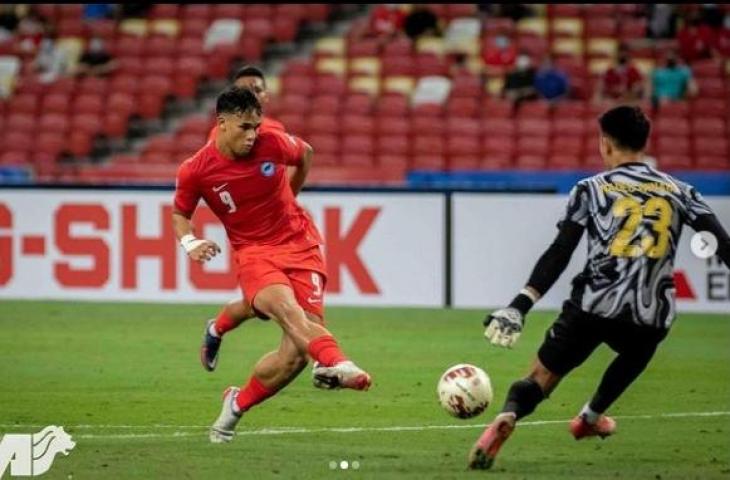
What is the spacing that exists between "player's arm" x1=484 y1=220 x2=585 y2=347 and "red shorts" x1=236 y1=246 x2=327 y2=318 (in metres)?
1.64

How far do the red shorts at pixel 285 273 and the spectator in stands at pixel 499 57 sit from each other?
17.5m

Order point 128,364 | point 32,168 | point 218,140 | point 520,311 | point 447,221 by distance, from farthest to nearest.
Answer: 1. point 32,168
2. point 447,221
3. point 128,364
4. point 218,140
5. point 520,311

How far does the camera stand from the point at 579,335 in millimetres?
9078

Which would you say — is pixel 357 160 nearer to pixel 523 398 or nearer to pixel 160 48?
pixel 160 48

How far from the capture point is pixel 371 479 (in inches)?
353

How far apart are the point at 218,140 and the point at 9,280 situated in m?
10.2

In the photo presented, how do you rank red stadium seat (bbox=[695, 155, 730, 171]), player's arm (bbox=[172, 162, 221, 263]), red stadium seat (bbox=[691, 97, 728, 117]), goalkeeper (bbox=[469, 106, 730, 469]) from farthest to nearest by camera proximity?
1. red stadium seat (bbox=[691, 97, 728, 117])
2. red stadium seat (bbox=[695, 155, 730, 171])
3. player's arm (bbox=[172, 162, 221, 263])
4. goalkeeper (bbox=[469, 106, 730, 469])

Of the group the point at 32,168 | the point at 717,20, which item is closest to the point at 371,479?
the point at 32,168

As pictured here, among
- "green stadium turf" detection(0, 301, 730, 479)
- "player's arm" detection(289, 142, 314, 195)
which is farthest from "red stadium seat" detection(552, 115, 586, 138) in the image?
"player's arm" detection(289, 142, 314, 195)

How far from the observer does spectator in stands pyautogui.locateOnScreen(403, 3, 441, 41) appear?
28688 mm

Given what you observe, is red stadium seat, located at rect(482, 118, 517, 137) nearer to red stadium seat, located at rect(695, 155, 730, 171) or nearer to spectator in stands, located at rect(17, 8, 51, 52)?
red stadium seat, located at rect(695, 155, 730, 171)

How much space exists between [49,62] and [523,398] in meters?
21.8

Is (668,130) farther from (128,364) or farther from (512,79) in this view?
(128,364)

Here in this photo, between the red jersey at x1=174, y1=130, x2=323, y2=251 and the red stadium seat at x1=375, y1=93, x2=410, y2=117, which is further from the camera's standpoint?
the red stadium seat at x1=375, y1=93, x2=410, y2=117
